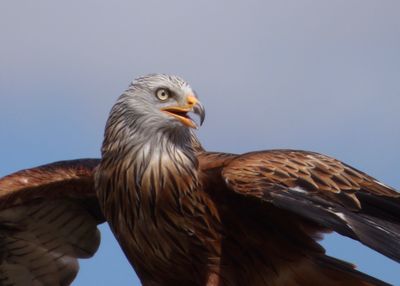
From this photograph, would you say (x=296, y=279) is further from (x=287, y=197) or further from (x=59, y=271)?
(x=59, y=271)

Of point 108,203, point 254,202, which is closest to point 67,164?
point 108,203

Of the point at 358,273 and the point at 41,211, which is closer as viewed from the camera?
the point at 358,273

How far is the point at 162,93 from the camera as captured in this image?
472 inches

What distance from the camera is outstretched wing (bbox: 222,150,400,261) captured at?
11.0 m

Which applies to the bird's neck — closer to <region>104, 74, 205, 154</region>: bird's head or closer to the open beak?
<region>104, 74, 205, 154</region>: bird's head

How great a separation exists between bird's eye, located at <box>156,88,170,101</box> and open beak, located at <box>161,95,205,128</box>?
4.4 inches

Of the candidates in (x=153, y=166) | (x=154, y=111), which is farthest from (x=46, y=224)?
(x=154, y=111)

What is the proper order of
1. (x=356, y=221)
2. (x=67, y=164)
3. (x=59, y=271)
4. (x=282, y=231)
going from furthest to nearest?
(x=59, y=271)
(x=67, y=164)
(x=282, y=231)
(x=356, y=221)

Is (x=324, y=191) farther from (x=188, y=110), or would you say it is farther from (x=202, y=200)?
(x=188, y=110)

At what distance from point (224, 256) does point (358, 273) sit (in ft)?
4.40

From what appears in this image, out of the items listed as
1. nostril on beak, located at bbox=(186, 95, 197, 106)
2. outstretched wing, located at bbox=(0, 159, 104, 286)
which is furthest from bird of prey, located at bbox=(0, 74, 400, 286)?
outstretched wing, located at bbox=(0, 159, 104, 286)

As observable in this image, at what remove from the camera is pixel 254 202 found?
11664mm

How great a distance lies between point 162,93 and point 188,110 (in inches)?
13.4

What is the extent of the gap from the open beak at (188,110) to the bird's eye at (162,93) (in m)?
0.11
